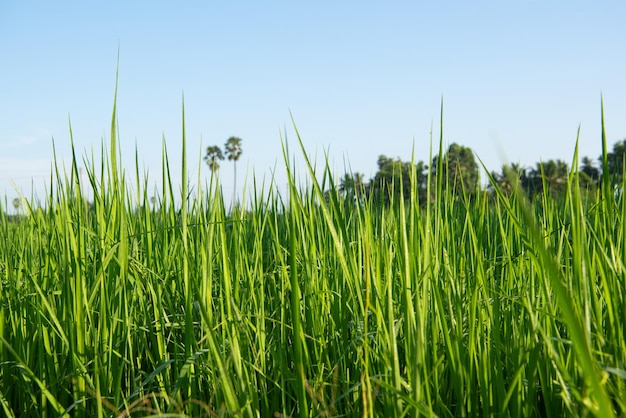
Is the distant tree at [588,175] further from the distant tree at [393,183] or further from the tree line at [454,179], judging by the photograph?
the distant tree at [393,183]

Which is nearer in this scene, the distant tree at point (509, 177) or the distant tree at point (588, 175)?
the distant tree at point (509, 177)

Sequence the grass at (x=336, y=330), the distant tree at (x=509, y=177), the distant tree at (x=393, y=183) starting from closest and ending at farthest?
the distant tree at (x=509, y=177) < the grass at (x=336, y=330) < the distant tree at (x=393, y=183)

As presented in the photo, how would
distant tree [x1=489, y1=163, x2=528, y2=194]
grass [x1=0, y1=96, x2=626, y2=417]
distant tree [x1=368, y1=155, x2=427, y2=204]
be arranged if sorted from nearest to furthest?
distant tree [x1=489, y1=163, x2=528, y2=194] < grass [x1=0, y1=96, x2=626, y2=417] < distant tree [x1=368, y1=155, x2=427, y2=204]

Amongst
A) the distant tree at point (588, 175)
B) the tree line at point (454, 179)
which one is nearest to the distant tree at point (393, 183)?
the tree line at point (454, 179)

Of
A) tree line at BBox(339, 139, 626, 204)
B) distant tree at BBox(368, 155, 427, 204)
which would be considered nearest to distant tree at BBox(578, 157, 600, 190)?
tree line at BBox(339, 139, 626, 204)

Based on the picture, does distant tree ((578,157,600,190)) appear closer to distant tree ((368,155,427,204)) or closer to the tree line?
the tree line

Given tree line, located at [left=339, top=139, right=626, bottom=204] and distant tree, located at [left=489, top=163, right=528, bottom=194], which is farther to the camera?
tree line, located at [left=339, top=139, right=626, bottom=204]

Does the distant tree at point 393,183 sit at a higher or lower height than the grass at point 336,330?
higher

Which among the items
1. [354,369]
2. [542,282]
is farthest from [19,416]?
[542,282]

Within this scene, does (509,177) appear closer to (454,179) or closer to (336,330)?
(336,330)

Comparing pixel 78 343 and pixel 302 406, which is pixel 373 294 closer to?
pixel 302 406

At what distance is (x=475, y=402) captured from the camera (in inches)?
51.6

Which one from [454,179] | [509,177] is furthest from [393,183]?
[509,177]

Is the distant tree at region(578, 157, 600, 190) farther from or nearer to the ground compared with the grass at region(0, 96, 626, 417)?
farther from the ground
